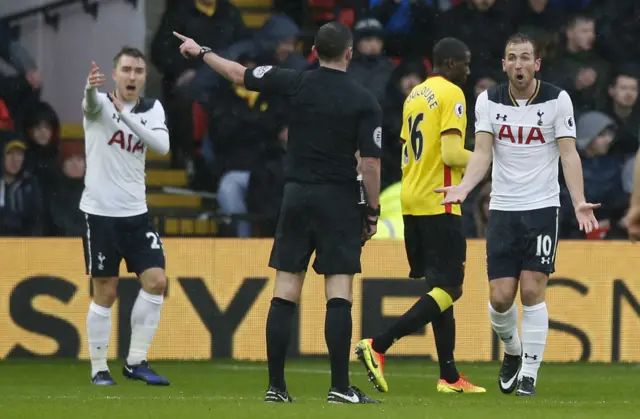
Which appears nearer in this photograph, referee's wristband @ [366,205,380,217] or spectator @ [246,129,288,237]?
referee's wristband @ [366,205,380,217]

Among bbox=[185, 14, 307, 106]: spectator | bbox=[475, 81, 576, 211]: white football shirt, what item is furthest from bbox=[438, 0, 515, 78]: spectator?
bbox=[475, 81, 576, 211]: white football shirt

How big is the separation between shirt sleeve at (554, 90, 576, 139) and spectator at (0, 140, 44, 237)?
7034 mm

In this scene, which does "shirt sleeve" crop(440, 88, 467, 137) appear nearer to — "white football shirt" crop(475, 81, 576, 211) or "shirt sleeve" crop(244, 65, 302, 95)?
"white football shirt" crop(475, 81, 576, 211)

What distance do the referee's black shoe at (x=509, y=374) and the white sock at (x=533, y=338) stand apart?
1.04 ft

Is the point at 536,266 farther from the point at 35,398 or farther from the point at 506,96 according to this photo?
the point at 35,398

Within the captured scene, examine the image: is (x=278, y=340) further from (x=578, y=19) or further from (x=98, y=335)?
(x=578, y=19)

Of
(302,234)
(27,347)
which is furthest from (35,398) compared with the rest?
(27,347)

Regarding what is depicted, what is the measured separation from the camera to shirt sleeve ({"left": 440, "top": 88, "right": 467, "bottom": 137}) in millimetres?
10133

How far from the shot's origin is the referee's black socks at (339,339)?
8.65m

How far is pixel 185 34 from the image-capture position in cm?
1617

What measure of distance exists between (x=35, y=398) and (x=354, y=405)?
2066mm

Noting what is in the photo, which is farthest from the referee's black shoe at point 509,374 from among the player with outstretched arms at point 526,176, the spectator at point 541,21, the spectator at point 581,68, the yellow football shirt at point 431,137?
the spectator at point 541,21

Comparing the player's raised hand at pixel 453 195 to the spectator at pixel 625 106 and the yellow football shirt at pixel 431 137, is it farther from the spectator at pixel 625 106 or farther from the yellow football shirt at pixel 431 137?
the spectator at pixel 625 106

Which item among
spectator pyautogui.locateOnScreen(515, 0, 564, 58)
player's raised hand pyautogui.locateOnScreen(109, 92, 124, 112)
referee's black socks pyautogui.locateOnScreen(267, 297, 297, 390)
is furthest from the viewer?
spectator pyautogui.locateOnScreen(515, 0, 564, 58)
